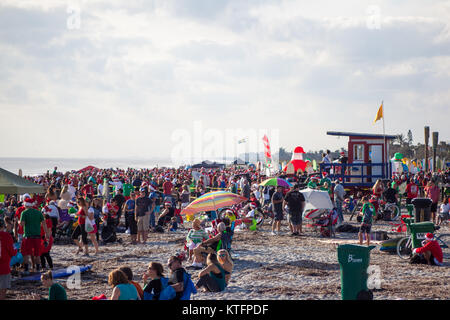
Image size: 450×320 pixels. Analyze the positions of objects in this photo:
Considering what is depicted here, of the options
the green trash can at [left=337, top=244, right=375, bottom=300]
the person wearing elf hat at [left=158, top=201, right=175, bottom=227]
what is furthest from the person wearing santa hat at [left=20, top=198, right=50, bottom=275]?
the person wearing elf hat at [left=158, top=201, right=175, bottom=227]

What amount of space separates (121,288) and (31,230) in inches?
192

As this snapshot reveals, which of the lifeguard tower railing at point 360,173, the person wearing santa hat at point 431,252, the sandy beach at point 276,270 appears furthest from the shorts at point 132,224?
the lifeguard tower railing at point 360,173

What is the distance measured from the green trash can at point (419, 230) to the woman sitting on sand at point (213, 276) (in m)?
4.67

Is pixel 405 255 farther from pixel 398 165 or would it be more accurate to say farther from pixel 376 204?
pixel 398 165

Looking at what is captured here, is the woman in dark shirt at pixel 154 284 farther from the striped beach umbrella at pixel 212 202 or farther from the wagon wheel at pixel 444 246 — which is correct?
the wagon wheel at pixel 444 246

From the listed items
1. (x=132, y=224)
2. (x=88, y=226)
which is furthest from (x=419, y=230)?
(x=88, y=226)

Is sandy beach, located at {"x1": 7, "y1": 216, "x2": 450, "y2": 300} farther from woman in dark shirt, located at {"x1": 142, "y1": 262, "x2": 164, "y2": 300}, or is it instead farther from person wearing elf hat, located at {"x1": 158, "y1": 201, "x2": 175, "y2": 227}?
person wearing elf hat, located at {"x1": 158, "y1": 201, "x2": 175, "y2": 227}

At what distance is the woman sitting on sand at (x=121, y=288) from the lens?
5629 mm

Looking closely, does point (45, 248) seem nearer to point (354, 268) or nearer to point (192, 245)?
point (192, 245)

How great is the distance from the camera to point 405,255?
36.3 feet

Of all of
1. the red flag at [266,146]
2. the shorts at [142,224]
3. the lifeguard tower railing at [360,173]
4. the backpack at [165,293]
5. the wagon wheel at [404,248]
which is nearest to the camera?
the backpack at [165,293]

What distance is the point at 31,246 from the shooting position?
9.86 metres

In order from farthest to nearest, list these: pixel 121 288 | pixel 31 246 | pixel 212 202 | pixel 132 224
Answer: pixel 132 224, pixel 212 202, pixel 31 246, pixel 121 288
